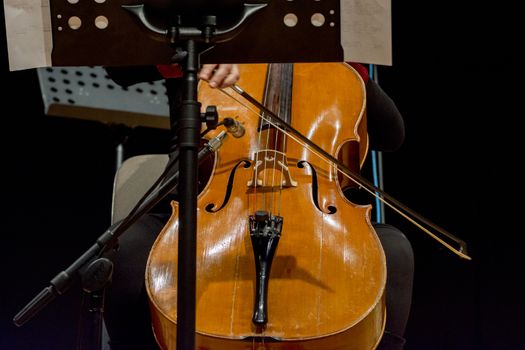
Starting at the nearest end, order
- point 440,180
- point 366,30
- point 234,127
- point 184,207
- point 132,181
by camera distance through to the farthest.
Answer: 1. point 184,207
2. point 366,30
3. point 234,127
4. point 132,181
5. point 440,180

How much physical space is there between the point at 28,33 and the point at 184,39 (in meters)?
0.23

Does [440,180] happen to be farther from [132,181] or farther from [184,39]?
[184,39]

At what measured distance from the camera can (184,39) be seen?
938mm

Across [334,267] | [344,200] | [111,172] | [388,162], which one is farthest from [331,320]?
[111,172]

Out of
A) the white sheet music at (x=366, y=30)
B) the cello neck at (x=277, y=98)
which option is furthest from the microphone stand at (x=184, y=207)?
the cello neck at (x=277, y=98)

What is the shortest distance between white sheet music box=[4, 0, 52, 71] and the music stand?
13mm

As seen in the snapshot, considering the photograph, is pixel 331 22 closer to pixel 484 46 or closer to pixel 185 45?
pixel 185 45

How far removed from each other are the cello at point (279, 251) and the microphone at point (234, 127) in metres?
0.03

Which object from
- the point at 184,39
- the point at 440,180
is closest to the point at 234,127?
the point at 184,39

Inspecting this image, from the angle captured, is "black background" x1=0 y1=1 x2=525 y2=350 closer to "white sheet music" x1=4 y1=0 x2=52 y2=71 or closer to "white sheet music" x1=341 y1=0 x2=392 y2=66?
"white sheet music" x1=4 y1=0 x2=52 y2=71

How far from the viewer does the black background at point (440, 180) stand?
206 cm

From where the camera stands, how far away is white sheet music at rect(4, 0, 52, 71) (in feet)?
3.23

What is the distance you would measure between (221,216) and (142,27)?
1.12ft

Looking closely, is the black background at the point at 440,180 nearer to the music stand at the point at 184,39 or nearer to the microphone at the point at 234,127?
the microphone at the point at 234,127
